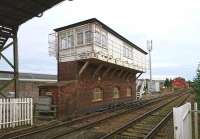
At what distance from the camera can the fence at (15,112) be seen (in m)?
14.6

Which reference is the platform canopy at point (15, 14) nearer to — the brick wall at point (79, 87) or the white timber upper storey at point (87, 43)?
the brick wall at point (79, 87)

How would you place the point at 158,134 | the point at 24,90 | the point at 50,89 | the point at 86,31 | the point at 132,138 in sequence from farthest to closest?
the point at 24,90 < the point at 86,31 < the point at 50,89 < the point at 158,134 < the point at 132,138

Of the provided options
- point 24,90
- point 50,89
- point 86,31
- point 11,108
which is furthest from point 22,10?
point 24,90

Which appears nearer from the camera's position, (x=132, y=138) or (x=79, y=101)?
(x=132, y=138)

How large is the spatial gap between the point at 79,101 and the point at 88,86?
5.96 ft

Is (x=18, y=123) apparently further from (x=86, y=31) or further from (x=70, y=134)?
(x=86, y=31)

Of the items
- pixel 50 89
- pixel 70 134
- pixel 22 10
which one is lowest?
pixel 70 134

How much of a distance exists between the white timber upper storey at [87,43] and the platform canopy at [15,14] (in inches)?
324

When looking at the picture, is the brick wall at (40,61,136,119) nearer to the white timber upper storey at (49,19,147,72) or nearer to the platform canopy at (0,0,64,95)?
the white timber upper storey at (49,19,147,72)

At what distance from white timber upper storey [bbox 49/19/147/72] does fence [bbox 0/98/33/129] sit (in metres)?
8.08

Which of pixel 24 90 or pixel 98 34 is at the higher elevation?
pixel 98 34

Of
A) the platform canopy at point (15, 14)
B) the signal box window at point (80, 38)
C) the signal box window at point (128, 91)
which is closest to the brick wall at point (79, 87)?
the signal box window at point (80, 38)

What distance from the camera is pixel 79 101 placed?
23.2 m

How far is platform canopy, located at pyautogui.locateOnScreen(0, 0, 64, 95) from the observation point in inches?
486
